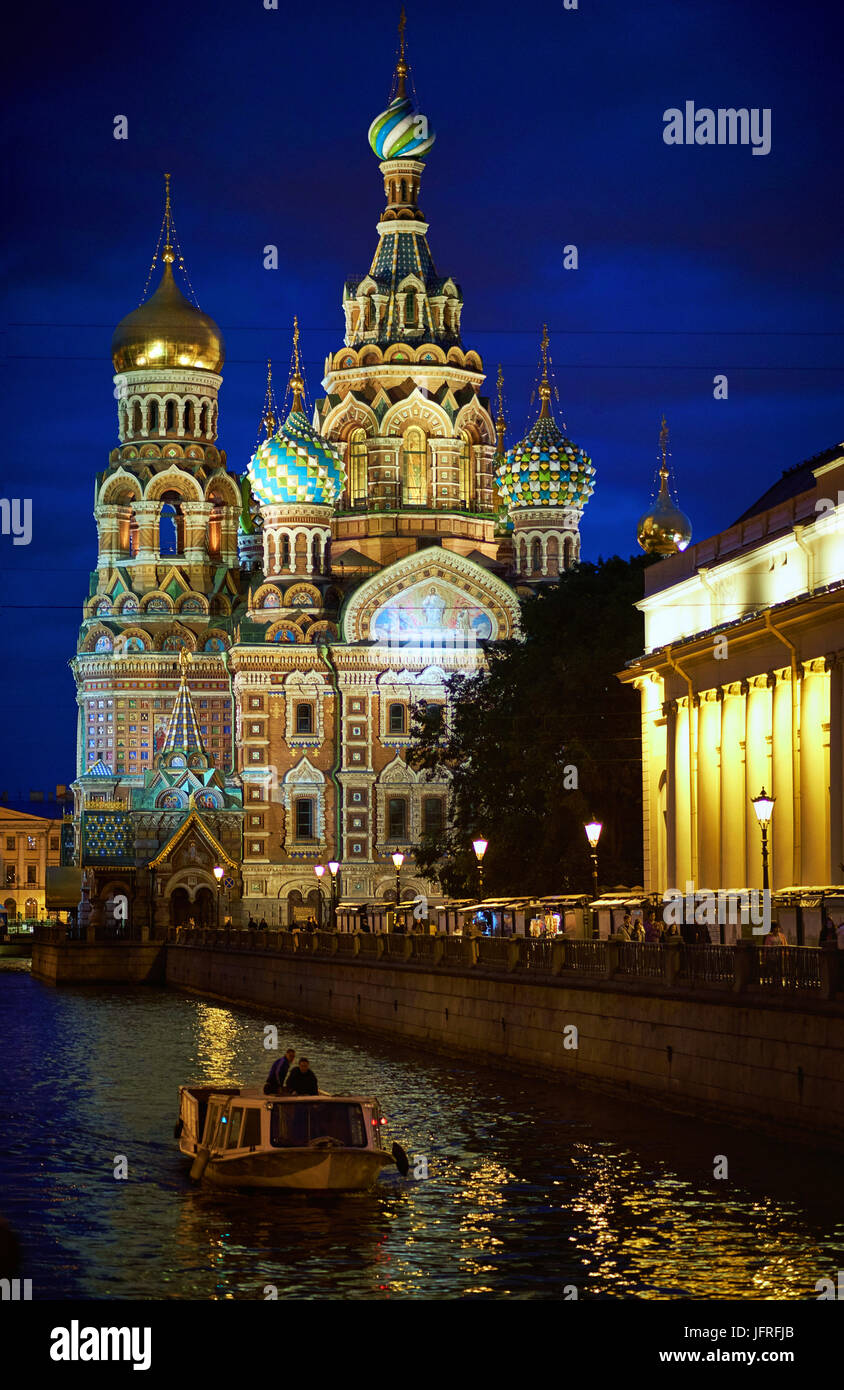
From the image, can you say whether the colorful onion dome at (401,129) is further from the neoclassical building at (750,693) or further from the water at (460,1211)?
the water at (460,1211)

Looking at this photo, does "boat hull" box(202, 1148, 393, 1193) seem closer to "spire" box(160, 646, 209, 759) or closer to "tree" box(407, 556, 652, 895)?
"tree" box(407, 556, 652, 895)

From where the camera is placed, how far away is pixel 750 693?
1714 inches

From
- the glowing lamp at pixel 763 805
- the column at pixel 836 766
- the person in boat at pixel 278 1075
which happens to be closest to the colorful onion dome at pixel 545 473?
the column at pixel 836 766

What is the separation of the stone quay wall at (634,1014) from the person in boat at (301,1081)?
498 cm

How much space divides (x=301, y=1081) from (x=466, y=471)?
2816 inches

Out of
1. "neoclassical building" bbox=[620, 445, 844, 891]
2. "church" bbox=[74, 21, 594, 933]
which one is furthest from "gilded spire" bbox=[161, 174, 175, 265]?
"neoclassical building" bbox=[620, 445, 844, 891]

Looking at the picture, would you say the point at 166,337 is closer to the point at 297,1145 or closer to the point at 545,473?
the point at 545,473

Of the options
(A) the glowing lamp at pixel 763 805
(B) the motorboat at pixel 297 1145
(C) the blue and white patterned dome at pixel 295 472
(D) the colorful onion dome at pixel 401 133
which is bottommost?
(B) the motorboat at pixel 297 1145

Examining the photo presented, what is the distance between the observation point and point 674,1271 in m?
22.0

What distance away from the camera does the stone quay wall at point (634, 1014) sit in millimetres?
26594

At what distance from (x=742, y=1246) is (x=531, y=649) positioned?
127ft

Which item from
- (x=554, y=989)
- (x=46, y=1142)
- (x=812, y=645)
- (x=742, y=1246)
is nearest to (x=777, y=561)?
(x=812, y=645)

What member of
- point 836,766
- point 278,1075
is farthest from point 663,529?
point 278,1075

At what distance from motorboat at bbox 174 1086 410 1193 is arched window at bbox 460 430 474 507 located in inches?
2779
